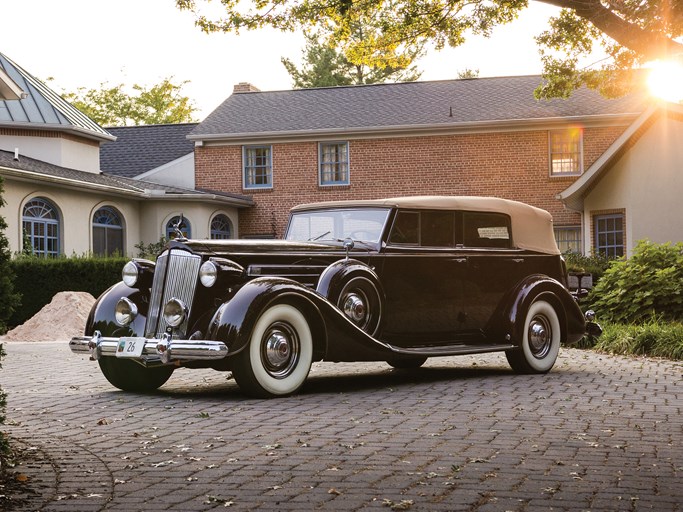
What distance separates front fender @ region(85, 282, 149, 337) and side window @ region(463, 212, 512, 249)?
352 cm

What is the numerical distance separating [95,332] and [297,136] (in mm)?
23241

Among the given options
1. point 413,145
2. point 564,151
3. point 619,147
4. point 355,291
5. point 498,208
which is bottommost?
point 355,291

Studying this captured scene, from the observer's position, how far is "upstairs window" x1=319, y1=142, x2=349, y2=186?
32.0 meters

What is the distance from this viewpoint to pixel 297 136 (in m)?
32.0

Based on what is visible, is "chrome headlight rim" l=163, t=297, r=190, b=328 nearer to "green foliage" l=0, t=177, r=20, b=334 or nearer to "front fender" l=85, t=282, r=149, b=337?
"front fender" l=85, t=282, r=149, b=337

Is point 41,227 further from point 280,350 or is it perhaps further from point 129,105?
point 129,105

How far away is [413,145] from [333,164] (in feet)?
8.65

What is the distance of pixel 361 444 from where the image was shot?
257 inches

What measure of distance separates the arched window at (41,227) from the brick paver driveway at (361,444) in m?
14.3

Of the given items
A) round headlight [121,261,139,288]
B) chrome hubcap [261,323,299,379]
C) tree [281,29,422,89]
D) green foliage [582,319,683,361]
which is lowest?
green foliage [582,319,683,361]

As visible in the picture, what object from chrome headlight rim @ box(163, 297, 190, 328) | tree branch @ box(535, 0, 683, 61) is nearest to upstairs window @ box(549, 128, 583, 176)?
tree branch @ box(535, 0, 683, 61)

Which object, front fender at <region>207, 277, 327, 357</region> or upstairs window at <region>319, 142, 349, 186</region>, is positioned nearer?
front fender at <region>207, 277, 327, 357</region>

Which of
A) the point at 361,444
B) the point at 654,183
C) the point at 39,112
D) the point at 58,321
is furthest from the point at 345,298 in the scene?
A: the point at 39,112

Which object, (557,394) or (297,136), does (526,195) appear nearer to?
(297,136)
